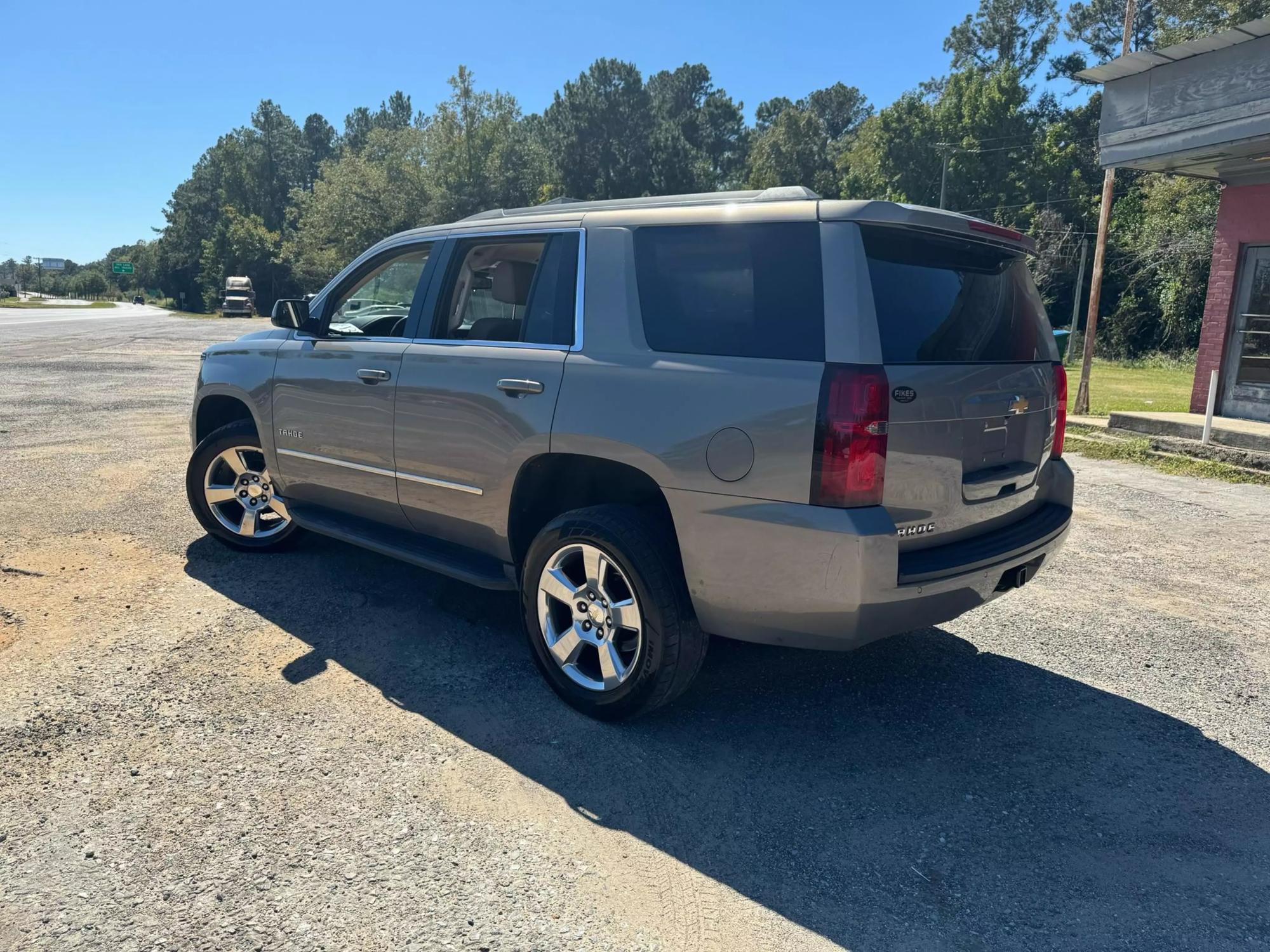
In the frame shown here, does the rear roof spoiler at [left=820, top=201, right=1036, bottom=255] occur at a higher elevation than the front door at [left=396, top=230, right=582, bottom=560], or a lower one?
higher

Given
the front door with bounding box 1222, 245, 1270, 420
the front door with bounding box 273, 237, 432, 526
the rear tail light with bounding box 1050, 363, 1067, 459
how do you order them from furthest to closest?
1. the front door with bounding box 1222, 245, 1270, 420
2. the front door with bounding box 273, 237, 432, 526
3. the rear tail light with bounding box 1050, 363, 1067, 459

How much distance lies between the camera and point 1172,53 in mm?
10086

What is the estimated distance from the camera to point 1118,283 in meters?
36.2

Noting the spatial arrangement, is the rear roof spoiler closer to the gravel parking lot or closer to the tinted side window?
the tinted side window

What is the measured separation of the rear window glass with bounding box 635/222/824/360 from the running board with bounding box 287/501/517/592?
4.38ft

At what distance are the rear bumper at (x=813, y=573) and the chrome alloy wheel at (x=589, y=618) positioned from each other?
0.33 meters

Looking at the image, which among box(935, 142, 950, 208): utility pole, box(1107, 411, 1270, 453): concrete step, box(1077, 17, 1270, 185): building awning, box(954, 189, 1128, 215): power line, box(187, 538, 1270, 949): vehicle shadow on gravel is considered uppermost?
box(935, 142, 950, 208): utility pole

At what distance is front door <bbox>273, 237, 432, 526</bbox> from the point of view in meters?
4.47

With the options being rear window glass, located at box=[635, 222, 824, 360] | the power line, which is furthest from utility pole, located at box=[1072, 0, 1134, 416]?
the power line

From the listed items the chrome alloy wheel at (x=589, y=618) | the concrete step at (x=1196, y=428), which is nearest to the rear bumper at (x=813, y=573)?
the chrome alloy wheel at (x=589, y=618)

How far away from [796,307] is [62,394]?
13481mm

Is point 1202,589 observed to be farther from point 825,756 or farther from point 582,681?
point 582,681

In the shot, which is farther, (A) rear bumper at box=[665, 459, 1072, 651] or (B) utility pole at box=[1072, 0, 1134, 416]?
(B) utility pole at box=[1072, 0, 1134, 416]

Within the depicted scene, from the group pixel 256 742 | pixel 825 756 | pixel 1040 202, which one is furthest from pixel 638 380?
pixel 1040 202
